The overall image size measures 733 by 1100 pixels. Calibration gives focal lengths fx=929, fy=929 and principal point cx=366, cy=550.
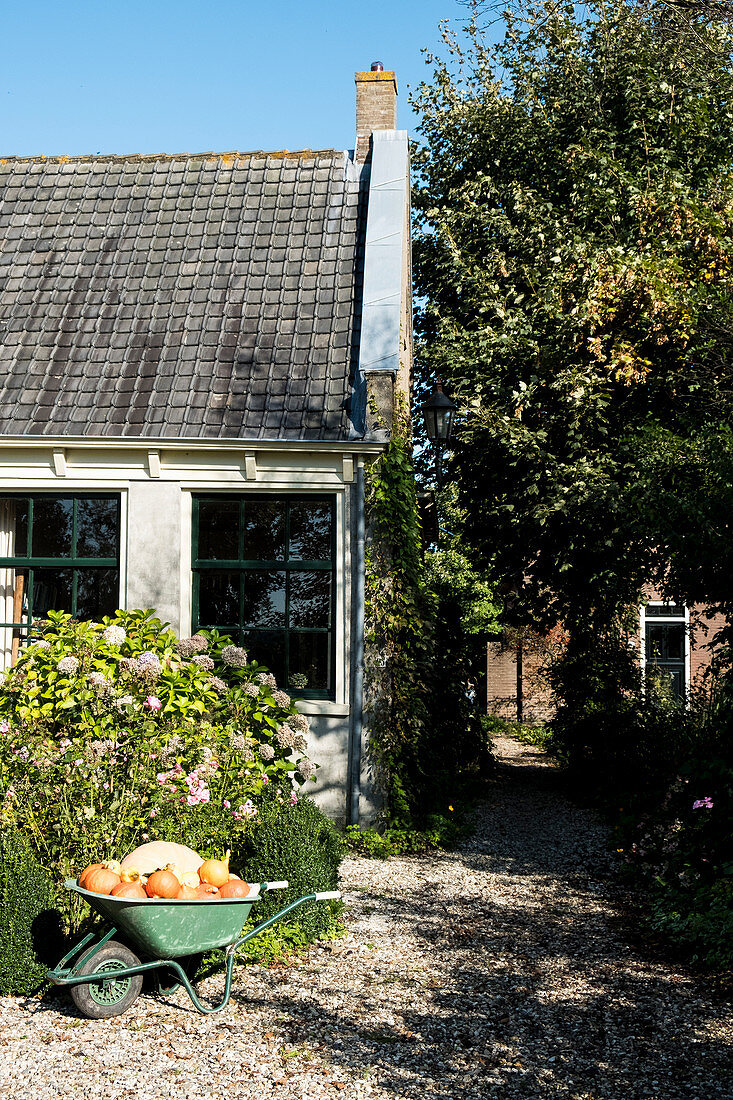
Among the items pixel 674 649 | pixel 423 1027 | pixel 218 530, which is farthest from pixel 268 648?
pixel 674 649

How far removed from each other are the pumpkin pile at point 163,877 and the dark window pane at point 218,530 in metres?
4.07

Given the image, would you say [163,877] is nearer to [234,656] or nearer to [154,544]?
[234,656]

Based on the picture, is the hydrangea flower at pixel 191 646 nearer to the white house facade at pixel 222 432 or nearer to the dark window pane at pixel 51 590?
the white house facade at pixel 222 432

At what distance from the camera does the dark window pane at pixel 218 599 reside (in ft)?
29.3

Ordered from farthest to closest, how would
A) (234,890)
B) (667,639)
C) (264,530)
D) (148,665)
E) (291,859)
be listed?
(667,639), (264,530), (148,665), (291,859), (234,890)

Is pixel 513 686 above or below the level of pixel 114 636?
below

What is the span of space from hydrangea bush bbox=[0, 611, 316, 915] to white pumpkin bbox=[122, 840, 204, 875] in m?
0.48

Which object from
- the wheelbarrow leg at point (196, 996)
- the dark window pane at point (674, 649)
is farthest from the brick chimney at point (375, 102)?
the dark window pane at point (674, 649)

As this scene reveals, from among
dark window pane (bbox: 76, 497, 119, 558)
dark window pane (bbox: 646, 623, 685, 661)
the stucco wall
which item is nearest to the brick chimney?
the stucco wall

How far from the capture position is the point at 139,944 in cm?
472

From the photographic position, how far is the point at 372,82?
11266 millimetres

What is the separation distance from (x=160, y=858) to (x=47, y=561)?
4830 millimetres

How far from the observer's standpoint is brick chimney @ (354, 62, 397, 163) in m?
11.2

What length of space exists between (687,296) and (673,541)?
12.9 feet
